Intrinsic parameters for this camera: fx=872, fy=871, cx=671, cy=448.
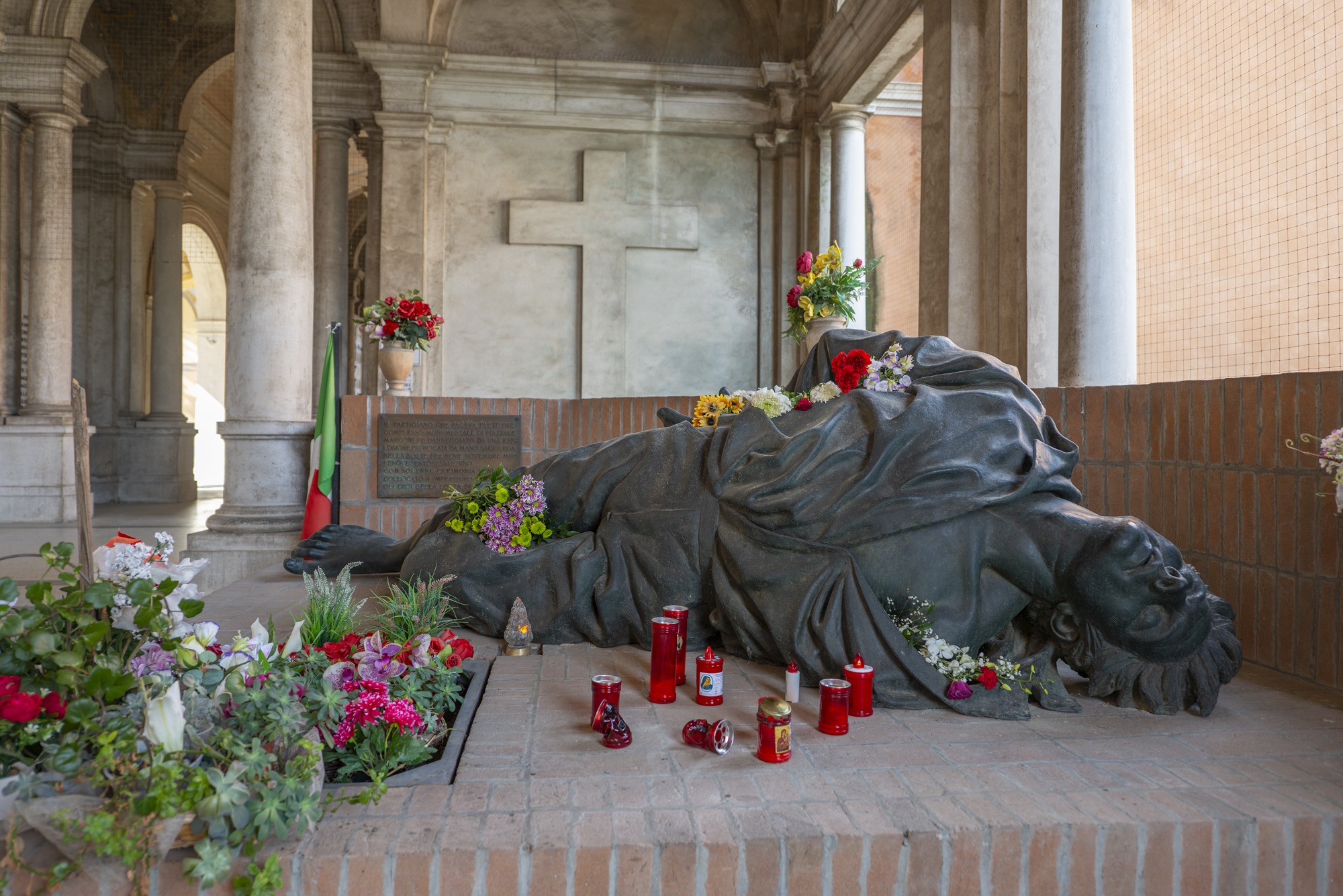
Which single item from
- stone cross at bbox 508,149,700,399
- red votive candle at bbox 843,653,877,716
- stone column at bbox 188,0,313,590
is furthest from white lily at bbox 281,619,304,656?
stone cross at bbox 508,149,700,399

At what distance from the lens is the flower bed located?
1538 mm

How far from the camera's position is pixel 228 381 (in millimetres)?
6102

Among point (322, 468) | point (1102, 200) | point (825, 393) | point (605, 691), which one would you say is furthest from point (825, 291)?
point (605, 691)

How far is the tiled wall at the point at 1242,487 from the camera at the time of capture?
9.02 feet

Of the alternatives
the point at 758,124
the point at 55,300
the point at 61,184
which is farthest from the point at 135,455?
the point at 758,124

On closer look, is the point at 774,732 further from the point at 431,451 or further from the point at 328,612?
the point at 431,451

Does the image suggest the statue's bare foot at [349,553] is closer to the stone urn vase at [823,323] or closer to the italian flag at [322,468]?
the italian flag at [322,468]

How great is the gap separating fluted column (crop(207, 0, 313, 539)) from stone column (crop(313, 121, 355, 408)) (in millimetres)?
3855

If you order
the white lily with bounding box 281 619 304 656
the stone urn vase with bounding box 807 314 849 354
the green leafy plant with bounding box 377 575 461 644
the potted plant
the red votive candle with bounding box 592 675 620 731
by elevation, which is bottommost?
the red votive candle with bounding box 592 675 620 731

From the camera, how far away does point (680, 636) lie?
8.70ft

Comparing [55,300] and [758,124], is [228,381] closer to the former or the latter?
[55,300]

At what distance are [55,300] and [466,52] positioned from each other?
535 cm

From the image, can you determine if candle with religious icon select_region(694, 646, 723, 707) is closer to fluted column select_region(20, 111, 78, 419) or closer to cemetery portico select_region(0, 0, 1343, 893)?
cemetery portico select_region(0, 0, 1343, 893)

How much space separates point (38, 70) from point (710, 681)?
1087cm
